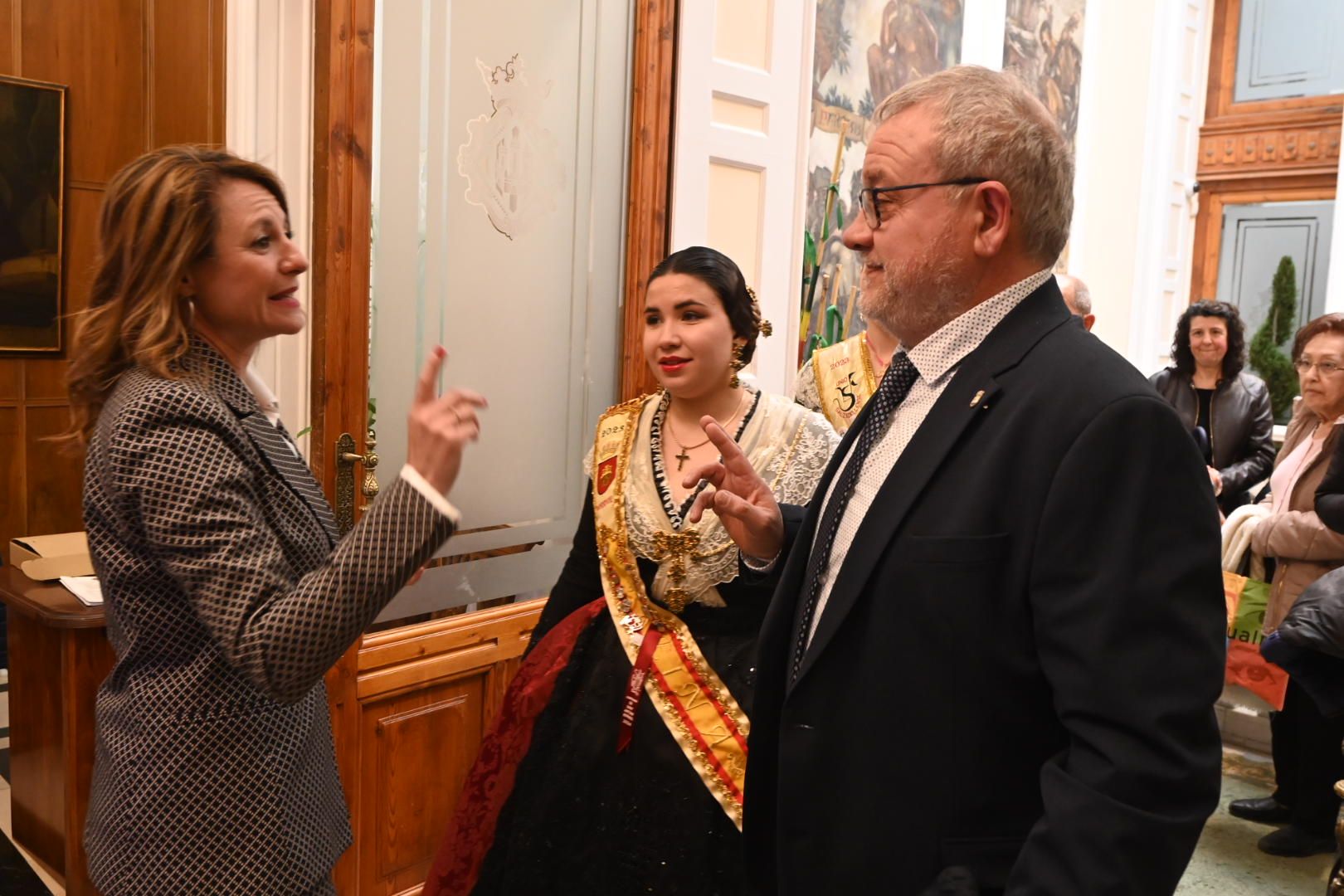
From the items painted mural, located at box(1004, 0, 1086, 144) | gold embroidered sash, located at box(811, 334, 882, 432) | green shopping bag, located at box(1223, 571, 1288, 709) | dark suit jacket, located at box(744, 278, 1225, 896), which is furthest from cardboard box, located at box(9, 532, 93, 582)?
painted mural, located at box(1004, 0, 1086, 144)

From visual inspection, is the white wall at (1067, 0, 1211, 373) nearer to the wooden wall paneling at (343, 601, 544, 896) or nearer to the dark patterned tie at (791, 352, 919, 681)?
the wooden wall paneling at (343, 601, 544, 896)

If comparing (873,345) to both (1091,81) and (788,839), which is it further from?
(1091,81)

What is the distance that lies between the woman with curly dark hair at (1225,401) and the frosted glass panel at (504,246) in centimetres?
300

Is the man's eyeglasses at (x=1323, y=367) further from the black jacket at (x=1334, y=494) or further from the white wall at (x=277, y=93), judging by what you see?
the white wall at (x=277, y=93)

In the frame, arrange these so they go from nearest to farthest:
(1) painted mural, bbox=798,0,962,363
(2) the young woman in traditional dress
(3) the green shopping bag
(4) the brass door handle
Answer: (2) the young woman in traditional dress → (4) the brass door handle → (3) the green shopping bag → (1) painted mural, bbox=798,0,962,363

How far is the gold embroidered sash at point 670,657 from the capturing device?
2.13 metres

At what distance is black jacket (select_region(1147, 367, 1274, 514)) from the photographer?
4.92 metres

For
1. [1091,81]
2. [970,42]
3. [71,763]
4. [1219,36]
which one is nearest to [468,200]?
[71,763]

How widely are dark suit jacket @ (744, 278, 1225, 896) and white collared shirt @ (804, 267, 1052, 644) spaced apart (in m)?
0.02

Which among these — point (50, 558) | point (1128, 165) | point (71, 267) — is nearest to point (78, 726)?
point (50, 558)

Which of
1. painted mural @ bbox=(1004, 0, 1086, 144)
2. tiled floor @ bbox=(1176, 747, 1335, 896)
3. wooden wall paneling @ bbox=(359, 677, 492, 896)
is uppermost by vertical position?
painted mural @ bbox=(1004, 0, 1086, 144)

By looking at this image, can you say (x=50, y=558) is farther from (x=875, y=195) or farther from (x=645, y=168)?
(x=875, y=195)

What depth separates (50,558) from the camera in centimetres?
287

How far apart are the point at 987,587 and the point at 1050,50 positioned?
20.0 ft
